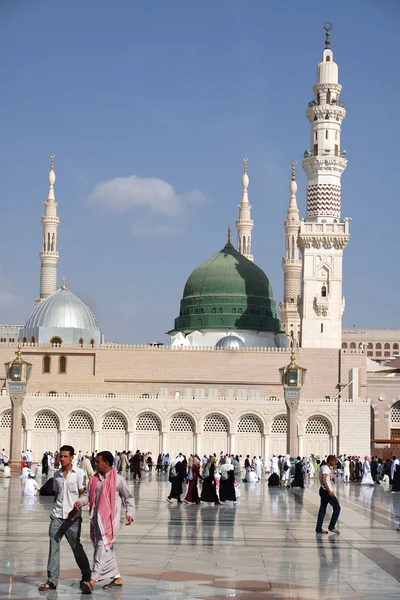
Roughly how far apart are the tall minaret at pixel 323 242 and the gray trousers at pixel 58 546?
1674 inches

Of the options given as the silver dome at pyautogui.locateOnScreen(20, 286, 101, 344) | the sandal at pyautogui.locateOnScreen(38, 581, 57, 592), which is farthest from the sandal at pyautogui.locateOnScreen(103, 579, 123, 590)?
the silver dome at pyautogui.locateOnScreen(20, 286, 101, 344)

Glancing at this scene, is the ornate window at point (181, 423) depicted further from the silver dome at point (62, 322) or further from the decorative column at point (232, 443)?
the silver dome at point (62, 322)

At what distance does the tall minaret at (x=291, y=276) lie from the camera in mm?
63625

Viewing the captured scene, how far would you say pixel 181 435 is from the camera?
4569 centimetres

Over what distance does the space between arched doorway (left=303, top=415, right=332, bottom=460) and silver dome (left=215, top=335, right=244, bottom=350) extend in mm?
7444

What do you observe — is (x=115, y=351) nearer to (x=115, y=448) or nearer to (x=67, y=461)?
(x=115, y=448)

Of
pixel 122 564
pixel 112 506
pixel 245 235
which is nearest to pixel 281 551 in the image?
pixel 122 564

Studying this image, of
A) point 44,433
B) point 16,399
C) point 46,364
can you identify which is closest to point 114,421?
point 44,433

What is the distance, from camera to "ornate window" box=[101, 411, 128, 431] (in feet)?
150

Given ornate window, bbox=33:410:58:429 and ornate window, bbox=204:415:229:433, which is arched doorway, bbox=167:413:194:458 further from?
ornate window, bbox=33:410:58:429

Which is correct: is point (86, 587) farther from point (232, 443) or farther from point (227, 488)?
point (232, 443)

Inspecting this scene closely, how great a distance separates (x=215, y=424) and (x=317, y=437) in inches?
164

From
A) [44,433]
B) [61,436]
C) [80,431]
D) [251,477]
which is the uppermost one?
[80,431]

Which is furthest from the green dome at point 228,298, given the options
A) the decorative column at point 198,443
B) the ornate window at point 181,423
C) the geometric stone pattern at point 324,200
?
the decorative column at point 198,443
